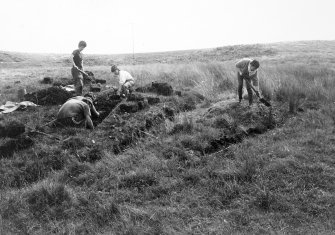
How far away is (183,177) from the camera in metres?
5.39

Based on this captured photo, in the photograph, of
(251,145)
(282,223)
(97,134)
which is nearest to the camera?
(282,223)

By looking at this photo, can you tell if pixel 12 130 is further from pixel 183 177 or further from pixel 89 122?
pixel 183 177

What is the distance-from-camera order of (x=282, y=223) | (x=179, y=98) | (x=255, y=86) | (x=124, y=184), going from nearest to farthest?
(x=282, y=223) < (x=124, y=184) < (x=255, y=86) < (x=179, y=98)

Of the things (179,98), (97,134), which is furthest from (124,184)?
(179,98)

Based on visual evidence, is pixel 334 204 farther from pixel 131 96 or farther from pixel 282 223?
pixel 131 96

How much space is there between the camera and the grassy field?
4359 millimetres

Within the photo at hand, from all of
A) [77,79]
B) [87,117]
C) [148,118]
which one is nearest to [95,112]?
[87,117]

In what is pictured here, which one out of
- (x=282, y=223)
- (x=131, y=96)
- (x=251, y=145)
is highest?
(x=131, y=96)

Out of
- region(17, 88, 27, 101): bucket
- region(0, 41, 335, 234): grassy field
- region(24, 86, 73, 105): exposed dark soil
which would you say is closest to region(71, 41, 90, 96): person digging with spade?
region(24, 86, 73, 105): exposed dark soil

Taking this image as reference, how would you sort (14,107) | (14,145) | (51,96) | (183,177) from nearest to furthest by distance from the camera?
(183,177) → (14,145) → (14,107) → (51,96)

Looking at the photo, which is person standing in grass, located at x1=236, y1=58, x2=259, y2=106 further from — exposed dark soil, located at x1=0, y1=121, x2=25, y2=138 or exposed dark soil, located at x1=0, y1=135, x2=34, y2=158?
exposed dark soil, located at x1=0, y1=121, x2=25, y2=138

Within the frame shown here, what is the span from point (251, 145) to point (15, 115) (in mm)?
5693

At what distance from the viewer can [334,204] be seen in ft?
14.8

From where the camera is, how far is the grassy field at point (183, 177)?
14.3 ft
